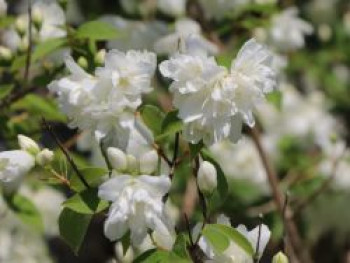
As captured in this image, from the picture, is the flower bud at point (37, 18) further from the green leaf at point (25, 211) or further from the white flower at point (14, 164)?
the white flower at point (14, 164)

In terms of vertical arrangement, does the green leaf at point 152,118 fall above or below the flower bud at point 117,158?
below

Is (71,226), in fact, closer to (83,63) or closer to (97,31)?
(83,63)

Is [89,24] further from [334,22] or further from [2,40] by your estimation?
[334,22]

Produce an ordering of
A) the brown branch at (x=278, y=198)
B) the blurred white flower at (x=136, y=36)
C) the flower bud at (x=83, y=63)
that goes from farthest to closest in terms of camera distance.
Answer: the brown branch at (x=278, y=198), the blurred white flower at (x=136, y=36), the flower bud at (x=83, y=63)

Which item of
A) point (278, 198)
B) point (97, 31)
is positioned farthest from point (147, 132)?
point (278, 198)

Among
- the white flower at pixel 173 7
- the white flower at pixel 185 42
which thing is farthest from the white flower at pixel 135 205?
the white flower at pixel 173 7

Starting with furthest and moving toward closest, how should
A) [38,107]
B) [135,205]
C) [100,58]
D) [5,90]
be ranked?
1. [38,107]
2. [5,90]
3. [100,58]
4. [135,205]
